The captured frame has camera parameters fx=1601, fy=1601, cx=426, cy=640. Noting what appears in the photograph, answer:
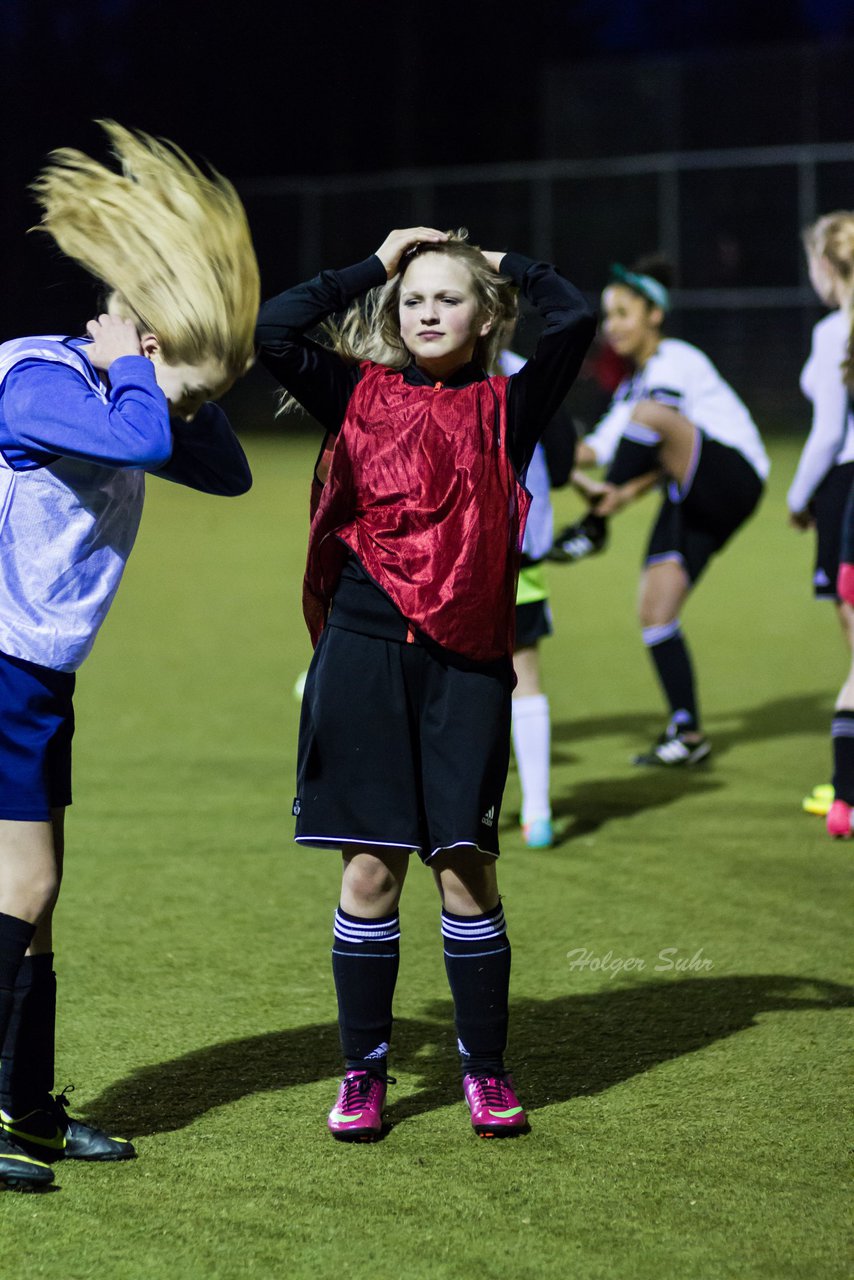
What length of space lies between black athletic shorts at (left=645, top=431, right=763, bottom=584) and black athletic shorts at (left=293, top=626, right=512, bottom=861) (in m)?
3.53

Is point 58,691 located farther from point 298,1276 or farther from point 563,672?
point 563,672

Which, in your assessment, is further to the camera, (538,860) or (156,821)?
(156,821)

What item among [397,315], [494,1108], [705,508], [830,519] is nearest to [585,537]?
[705,508]

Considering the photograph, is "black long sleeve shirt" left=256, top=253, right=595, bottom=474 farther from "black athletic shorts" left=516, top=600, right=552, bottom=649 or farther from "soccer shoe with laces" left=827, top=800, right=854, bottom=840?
"soccer shoe with laces" left=827, top=800, right=854, bottom=840

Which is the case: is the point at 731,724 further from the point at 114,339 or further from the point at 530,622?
the point at 114,339

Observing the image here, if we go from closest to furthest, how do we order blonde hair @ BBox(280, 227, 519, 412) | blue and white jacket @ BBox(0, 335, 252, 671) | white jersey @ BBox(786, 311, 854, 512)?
1. blue and white jacket @ BBox(0, 335, 252, 671)
2. blonde hair @ BBox(280, 227, 519, 412)
3. white jersey @ BBox(786, 311, 854, 512)

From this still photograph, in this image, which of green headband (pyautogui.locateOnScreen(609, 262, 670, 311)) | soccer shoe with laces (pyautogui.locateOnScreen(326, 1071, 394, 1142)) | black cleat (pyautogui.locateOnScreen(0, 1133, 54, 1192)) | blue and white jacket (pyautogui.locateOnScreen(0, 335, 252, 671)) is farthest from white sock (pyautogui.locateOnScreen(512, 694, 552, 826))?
black cleat (pyautogui.locateOnScreen(0, 1133, 54, 1192))

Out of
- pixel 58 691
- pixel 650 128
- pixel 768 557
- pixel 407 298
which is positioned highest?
pixel 650 128

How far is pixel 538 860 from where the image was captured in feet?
16.3

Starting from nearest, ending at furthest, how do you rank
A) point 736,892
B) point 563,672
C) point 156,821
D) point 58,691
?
point 58,691, point 736,892, point 156,821, point 563,672

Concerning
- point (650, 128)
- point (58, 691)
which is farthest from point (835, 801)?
point (650, 128)

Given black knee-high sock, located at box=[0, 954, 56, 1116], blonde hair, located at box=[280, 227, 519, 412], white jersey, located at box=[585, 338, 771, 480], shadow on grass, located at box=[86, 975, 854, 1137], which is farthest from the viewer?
white jersey, located at box=[585, 338, 771, 480]

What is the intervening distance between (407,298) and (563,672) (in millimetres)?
5263

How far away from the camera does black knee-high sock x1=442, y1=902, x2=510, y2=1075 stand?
3004 millimetres
